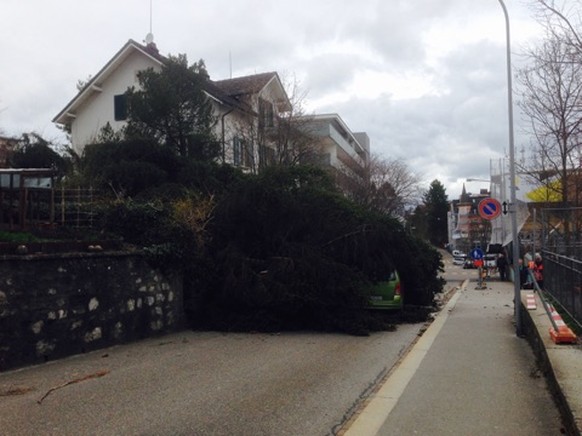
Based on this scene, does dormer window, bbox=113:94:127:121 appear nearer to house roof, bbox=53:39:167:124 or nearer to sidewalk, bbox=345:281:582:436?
house roof, bbox=53:39:167:124

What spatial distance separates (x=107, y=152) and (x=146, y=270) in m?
7.13

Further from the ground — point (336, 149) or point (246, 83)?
point (246, 83)

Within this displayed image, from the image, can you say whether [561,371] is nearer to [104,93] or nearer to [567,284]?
[567,284]

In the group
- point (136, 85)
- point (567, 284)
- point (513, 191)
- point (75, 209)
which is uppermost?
point (136, 85)

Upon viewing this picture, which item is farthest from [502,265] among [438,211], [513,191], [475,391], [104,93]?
[438,211]

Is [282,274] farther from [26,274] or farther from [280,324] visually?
[26,274]

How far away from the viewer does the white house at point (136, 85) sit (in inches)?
1102

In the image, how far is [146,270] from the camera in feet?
39.7

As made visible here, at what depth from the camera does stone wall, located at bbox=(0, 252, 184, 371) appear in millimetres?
8781

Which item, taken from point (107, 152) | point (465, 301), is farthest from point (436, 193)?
point (107, 152)

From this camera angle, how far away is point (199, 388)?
7.53 meters

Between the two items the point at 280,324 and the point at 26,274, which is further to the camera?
the point at 280,324

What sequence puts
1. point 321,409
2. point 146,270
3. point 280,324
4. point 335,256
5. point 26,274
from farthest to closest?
point 335,256
point 280,324
point 146,270
point 26,274
point 321,409

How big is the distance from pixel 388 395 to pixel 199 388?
2.38 meters
